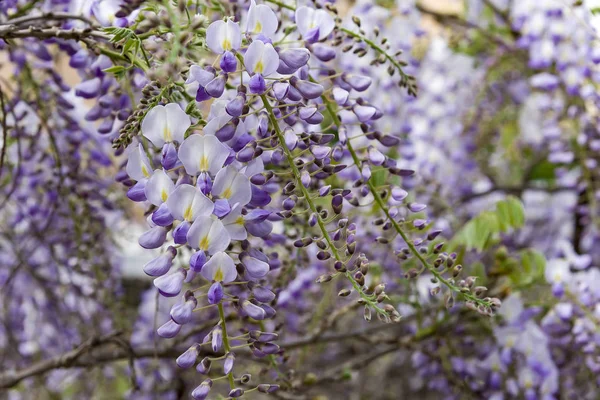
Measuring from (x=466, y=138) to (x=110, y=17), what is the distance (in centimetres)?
137

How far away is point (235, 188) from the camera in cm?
67

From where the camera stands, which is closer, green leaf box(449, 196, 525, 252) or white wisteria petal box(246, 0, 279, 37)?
white wisteria petal box(246, 0, 279, 37)

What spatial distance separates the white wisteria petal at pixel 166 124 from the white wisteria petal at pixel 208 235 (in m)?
0.09

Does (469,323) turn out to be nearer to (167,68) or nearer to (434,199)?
(434,199)

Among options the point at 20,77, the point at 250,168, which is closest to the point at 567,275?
the point at 250,168

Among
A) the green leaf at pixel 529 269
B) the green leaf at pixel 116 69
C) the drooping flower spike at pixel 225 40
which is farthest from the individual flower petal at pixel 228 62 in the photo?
the green leaf at pixel 529 269

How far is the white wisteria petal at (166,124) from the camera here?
2.13 ft

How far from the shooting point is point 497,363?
Result: 148 centimetres

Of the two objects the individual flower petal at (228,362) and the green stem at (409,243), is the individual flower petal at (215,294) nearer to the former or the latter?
the individual flower petal at (228,362)

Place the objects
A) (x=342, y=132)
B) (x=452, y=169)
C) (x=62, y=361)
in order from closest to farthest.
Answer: (x=342, y=132)
(x=62, y=361)
(x=452, y=169)

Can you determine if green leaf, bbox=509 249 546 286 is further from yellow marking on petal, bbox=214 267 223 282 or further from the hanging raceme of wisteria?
yellow marking on petal, bbox=214 267 223 282

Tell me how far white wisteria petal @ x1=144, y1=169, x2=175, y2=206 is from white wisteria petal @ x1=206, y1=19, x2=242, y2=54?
0.13 meters

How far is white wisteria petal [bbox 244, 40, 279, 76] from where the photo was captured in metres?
0.65

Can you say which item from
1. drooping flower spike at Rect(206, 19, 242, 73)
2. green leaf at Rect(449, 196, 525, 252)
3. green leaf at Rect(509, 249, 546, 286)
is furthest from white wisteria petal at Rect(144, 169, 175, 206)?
green leaf at Rect(509, 249, 546, 286)
